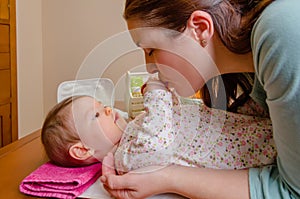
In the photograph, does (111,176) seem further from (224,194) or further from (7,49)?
(7,49)

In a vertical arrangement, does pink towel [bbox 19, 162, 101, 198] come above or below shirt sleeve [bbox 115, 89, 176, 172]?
below

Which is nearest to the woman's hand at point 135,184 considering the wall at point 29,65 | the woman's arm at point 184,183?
the woman's arm at point 184,183

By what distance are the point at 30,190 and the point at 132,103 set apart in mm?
473

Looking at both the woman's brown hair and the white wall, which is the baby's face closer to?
the woman's brown hair

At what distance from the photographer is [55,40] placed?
211cm

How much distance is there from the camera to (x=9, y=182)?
0.57 meters

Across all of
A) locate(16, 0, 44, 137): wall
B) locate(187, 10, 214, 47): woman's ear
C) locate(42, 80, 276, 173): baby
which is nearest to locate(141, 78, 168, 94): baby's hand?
locate(42, 80, 276, 173): baby

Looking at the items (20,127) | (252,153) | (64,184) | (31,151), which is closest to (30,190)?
(64,184)

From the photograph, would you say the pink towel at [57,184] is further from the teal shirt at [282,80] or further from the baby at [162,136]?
the teal shirt at [282,80]

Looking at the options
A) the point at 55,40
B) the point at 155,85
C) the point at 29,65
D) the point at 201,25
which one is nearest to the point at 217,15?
the point at 201,25

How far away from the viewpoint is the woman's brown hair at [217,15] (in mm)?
526

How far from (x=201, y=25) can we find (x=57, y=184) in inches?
13.7

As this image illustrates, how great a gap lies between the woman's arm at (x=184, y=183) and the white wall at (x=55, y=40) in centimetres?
151

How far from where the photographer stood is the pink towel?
52 centimetres
